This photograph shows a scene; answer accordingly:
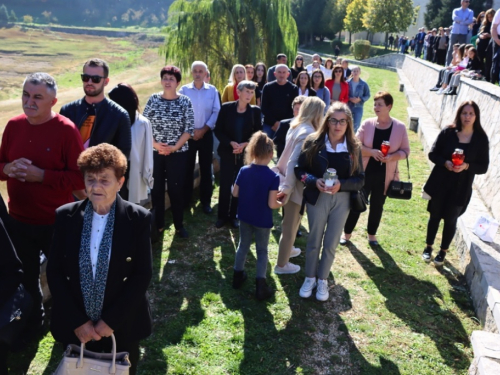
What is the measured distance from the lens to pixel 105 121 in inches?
144

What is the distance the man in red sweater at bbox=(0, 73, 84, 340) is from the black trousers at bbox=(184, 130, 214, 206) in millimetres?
2593

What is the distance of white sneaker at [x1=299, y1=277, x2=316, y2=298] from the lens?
4.21 m

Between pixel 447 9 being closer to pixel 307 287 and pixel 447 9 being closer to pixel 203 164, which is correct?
pixel 203 164

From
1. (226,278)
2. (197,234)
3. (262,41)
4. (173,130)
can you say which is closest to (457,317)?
(226,278)

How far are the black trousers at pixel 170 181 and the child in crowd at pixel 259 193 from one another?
1.31 metres

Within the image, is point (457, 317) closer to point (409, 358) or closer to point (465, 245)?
point (409, 358)

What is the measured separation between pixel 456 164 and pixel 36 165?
13.1 feet

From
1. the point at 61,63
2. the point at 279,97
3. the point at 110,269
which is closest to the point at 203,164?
the point at 279,97

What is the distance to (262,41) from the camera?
14.9m

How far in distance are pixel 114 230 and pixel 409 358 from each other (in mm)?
2696

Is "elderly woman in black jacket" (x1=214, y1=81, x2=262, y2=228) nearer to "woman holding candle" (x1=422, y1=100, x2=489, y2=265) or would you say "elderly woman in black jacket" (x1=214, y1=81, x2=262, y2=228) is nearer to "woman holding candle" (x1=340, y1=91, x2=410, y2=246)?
"woman holding candle" (x1=340, y1=91, x2=410, y2=246)

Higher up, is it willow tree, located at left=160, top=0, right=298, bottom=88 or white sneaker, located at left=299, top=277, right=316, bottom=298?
willow tree, located at left=160, top=0, right=298, bottom=88

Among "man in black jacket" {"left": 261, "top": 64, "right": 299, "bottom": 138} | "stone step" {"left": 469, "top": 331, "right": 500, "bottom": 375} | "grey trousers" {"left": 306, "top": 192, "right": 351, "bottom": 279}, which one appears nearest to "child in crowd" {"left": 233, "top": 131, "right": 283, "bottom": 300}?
"grey trousers" {"left": 306, "top": 192, "right": 351, "bottom": 279}

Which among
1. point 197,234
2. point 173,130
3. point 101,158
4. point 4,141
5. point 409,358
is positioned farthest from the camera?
point 197,234
